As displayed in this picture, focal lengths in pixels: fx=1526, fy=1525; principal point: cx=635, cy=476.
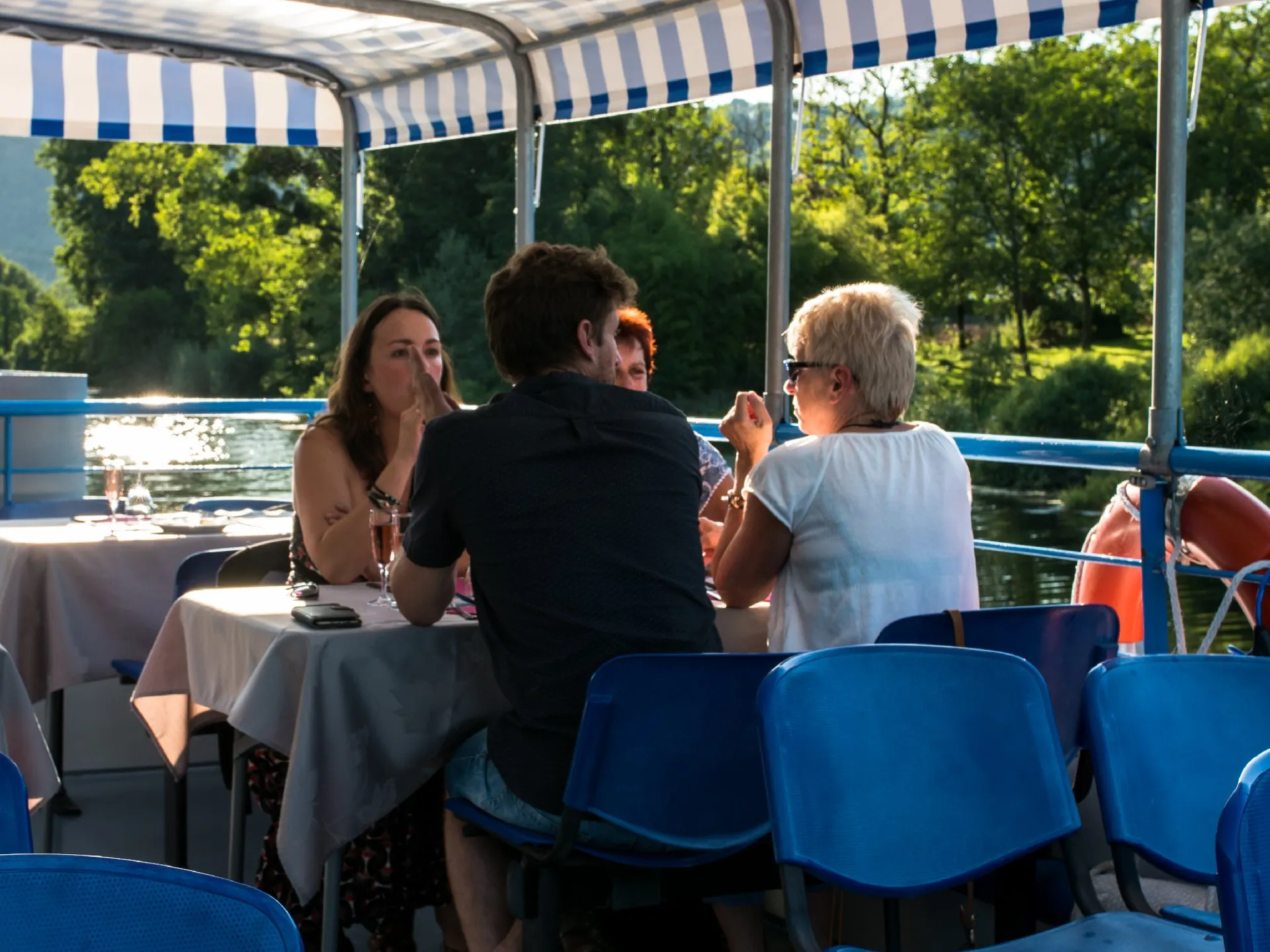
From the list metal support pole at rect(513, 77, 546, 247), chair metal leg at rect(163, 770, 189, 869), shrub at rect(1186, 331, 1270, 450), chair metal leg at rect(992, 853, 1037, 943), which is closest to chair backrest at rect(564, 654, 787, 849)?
chair metal leg at rect(992, 853, 1037, 943)

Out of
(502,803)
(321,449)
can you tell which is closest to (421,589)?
(502,803)

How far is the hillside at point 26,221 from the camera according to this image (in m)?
56.1

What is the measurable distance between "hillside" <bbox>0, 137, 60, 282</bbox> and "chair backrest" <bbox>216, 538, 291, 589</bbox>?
45345 mm

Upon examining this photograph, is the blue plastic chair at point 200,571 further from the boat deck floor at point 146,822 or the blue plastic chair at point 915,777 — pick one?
the blue plastic chair at point 915,777

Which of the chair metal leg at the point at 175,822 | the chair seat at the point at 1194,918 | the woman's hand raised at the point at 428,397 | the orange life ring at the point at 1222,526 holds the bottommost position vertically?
the chair metal leg at the point at 175,822

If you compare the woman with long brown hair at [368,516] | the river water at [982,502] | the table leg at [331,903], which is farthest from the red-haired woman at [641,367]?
the river water at [982,502]

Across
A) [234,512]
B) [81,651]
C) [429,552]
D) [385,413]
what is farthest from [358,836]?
[234,512]

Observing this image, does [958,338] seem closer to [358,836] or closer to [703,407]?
[703,407]

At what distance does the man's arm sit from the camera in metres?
2.46

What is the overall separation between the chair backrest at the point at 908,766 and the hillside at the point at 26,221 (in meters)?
47.2

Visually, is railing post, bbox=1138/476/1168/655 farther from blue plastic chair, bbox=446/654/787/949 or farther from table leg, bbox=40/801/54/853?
table leg, bbox=40/801/54/853

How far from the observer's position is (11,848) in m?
1.48

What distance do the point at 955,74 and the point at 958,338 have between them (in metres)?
7.55

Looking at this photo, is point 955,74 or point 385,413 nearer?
point 385,413
